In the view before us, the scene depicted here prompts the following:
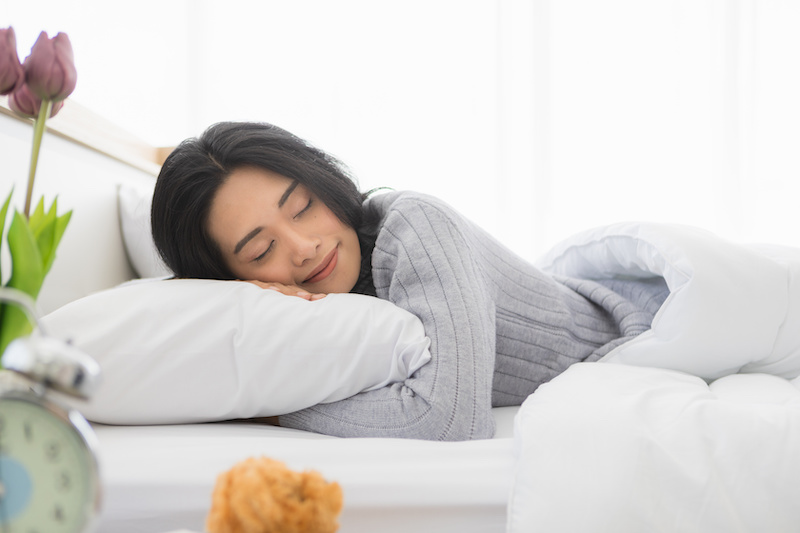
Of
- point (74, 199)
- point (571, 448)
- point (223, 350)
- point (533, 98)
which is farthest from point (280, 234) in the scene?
point (533, 98)

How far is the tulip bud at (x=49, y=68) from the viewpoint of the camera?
541mm

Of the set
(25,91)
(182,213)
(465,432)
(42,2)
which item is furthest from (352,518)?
(42,2)

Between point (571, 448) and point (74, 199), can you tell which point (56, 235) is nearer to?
point (571, 448)

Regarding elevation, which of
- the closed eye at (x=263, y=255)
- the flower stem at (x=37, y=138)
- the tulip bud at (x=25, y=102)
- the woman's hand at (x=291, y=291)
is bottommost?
the woman's hand at (x=291, y=291)

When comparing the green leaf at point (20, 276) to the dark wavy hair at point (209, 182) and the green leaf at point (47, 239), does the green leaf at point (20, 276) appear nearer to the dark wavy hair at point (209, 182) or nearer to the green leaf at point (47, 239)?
the green leaf at point (47, 239)

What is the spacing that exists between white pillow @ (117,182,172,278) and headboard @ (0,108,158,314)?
0.02 meters

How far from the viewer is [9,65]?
54cm

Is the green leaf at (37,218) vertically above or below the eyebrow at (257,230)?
above

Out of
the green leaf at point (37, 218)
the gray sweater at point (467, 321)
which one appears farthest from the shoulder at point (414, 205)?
the green leaf at point (37, 218)

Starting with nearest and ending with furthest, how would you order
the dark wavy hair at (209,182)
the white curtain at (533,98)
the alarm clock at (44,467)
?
the alarm clock at (44,467) < the dark wavy hair at (209,182) < the white curtain at (533,98)

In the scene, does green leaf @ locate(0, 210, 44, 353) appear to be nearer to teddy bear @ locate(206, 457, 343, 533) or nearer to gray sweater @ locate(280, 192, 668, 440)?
teddy bear @ locate(206, 457, 343, 533)

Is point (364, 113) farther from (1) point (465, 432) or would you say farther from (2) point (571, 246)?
(1) point (465, 432)

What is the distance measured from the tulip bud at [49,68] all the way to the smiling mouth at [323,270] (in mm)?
592

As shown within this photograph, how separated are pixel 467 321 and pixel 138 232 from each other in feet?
3.09
